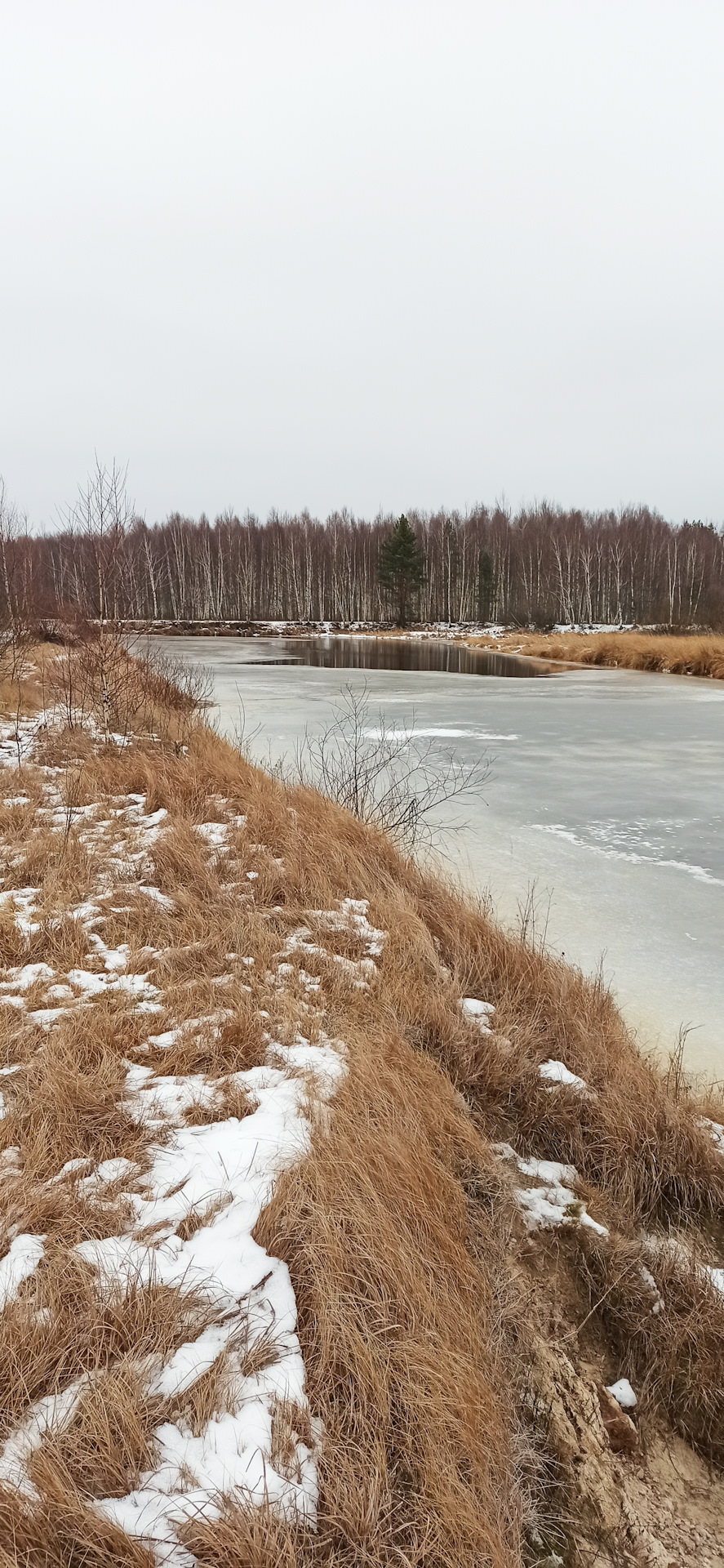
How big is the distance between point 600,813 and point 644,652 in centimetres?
1821

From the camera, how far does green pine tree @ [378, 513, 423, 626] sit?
155 feet

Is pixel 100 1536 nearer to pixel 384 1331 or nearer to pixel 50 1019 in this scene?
pixel 384 1331

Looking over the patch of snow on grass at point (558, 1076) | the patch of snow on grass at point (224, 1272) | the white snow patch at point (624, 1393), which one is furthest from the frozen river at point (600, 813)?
the patch of snow on grass at point (224, 1272)

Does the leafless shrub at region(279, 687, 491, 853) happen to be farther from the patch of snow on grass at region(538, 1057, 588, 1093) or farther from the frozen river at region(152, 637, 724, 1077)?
the patch of snow on grass at region(538, 1057, 588, 1093)

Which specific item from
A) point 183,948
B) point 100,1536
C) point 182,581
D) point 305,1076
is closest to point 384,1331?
point 100,1536

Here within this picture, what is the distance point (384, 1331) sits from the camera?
4.99ft

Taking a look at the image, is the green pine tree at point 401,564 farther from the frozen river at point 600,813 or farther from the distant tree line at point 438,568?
the frozen river at point 600,813

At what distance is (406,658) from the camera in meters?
28.0

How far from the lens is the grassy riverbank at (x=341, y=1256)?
1.25 m

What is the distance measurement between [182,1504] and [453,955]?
2.46m

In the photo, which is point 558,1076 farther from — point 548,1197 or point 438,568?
point 438,568

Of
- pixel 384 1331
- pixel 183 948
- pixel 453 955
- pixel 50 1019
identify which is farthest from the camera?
pixel 453 955

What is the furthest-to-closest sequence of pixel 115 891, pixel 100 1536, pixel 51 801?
pixel 51 801 → pixel 115 891 → pixel 100 1536

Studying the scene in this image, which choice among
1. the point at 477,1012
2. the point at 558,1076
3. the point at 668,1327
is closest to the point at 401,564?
the point at 477,1012
